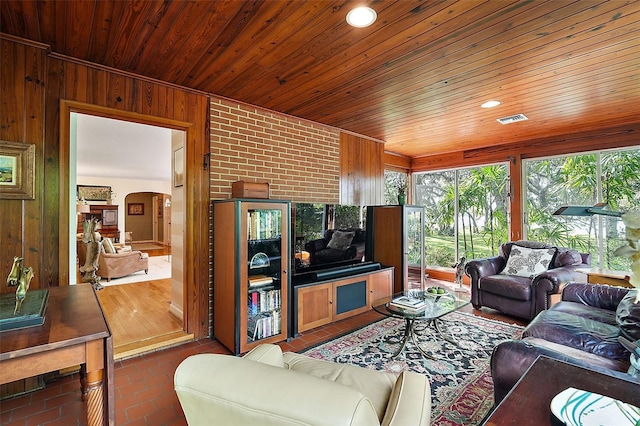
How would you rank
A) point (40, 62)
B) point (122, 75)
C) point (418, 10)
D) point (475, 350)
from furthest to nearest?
point (475, 350), point (122, 75), point (40, 62), point (418, 10)

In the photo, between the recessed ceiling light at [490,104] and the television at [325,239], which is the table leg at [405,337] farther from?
the recessed ceiling light at [490,104]

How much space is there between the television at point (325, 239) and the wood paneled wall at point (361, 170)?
0.43 metres

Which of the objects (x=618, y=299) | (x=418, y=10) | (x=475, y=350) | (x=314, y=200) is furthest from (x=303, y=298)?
(x=618, y=299)

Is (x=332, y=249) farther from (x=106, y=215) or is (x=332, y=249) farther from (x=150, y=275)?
(x=106, y=215)

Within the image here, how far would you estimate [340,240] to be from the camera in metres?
3.83

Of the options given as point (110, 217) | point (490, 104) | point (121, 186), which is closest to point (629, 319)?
point (490, 104)

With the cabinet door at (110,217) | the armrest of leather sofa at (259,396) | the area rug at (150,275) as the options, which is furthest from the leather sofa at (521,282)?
the cabinet door at (110,217)

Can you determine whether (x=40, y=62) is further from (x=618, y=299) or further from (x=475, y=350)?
(x=618, y=299)

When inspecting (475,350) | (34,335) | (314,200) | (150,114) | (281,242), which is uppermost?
(150,114)

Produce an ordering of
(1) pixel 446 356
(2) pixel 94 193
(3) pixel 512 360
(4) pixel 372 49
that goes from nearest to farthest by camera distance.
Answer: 1. (3) pixel 512 360
2. (4) pixel 372 49
3. (1) pixel 446 356
4. (2) pixel 94 193

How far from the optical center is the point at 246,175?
330cm

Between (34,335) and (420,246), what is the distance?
4.32 m

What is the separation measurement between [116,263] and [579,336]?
6.75m

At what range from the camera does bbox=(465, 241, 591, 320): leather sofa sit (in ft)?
11.0
